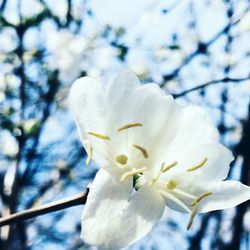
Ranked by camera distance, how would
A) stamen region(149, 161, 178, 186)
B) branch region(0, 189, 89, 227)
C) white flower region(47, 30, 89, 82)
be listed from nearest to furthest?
branch region(0, 189, 89, 227), stamen region(149, 161, 178, 186), white flower region(47, 30, 89, 82)

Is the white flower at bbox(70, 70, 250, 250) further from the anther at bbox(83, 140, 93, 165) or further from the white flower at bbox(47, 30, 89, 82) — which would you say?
the white flower at bbox(47, 30, 89, 82)

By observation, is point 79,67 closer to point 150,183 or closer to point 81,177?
point 81,177

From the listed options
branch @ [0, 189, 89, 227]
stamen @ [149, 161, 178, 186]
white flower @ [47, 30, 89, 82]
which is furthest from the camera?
A: white flower @ [47, 30, 89, 82]

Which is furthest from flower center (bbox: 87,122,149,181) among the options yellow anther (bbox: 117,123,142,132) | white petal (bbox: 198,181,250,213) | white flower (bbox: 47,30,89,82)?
white flower (bbox: 47,30,89,82)

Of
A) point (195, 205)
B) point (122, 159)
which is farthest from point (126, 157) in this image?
point (195, 205)

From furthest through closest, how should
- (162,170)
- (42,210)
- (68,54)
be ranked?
(68,54), (162,170), (42,210)

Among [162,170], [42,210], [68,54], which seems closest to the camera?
[42,210]

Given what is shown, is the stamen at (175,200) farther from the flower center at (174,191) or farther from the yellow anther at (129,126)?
the yellow anther at (129,126)

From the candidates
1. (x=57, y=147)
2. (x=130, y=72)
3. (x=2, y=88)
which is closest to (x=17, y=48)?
(x=2, y=88)

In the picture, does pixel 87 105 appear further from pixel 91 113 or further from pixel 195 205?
pixel 195 205
